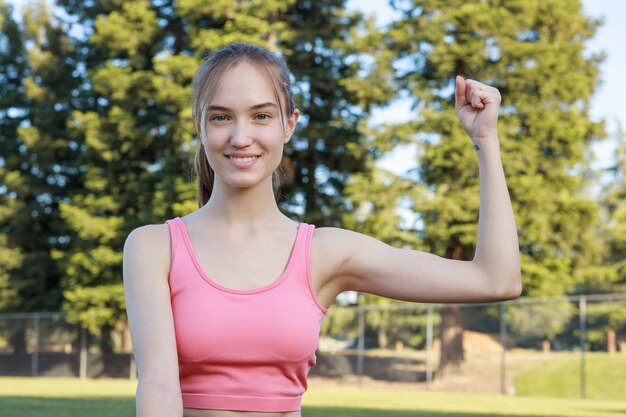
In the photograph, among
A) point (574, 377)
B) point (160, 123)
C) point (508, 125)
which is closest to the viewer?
point (574, 377)

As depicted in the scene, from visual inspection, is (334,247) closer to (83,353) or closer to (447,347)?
(447,347)

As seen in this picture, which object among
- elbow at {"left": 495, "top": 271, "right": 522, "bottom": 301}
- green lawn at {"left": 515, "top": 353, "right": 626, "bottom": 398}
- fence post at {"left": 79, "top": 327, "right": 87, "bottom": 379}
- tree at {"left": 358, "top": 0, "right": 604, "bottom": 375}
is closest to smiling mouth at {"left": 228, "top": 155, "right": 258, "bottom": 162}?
elbow at {"left": 495, "top": 271, "right": 522, "bottom": 301}

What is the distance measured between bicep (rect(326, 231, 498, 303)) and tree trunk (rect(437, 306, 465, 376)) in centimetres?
2815

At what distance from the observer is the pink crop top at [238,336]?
2191 millimetres

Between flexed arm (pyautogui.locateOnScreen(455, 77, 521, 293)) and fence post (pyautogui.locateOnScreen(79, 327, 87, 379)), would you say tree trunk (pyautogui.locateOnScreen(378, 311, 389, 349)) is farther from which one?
flexed arm (pyautogui.locateOnScreen(455, 77, 521, 293))

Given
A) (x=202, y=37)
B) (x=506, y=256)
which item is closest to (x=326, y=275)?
(x=506, y=256)

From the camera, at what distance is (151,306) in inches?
85.0

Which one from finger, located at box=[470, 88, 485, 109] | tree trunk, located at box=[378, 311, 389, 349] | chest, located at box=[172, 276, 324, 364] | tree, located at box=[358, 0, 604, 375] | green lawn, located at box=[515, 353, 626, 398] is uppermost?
tree, located at box=[358, 0, 604, 375]

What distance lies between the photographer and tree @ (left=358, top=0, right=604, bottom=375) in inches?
1340

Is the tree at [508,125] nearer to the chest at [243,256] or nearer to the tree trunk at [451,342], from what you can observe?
the tree trunk at [451,342]

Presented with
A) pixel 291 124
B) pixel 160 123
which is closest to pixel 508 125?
pixel 160 123

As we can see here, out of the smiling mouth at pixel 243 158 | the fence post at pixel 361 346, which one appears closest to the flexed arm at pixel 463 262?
the smiling mouth at pixel 243 158

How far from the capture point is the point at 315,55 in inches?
1506

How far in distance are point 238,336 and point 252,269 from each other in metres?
0.16
